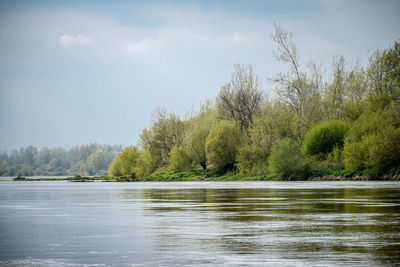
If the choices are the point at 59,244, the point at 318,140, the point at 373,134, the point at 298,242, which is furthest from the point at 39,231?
the point at 318,140

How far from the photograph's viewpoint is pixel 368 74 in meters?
64.6

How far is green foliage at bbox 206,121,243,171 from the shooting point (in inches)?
3115

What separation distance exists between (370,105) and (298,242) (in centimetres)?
5433

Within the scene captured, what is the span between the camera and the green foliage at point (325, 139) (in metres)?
62.0

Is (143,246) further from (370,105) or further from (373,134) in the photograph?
(370,105)

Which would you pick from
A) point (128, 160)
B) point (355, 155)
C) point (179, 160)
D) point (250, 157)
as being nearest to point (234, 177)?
point (250, 157)

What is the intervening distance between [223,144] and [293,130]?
11516 millimetres

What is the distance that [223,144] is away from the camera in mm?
79312

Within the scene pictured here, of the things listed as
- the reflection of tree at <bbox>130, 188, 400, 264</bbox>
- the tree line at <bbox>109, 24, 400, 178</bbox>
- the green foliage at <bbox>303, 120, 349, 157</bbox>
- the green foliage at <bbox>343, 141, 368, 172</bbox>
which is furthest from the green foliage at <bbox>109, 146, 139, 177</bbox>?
the reflection of tree at <bbox>130, 188, 400, 264</bbox>

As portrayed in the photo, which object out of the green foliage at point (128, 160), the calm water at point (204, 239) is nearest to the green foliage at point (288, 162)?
the calm water at point (204, 239)

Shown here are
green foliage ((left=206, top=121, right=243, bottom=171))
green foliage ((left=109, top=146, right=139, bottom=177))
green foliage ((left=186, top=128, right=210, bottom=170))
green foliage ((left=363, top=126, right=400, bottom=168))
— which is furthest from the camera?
green foliage ((left=109, top=146, right=139, bottom=177))

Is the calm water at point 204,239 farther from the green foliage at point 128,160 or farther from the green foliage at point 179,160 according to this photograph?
the green foliage at point 128,160

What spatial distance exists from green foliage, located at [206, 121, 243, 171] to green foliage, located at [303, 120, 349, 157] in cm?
1805

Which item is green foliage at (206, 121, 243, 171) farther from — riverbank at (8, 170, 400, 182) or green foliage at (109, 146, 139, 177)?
green foliage at (109, 146, 139, 177)
